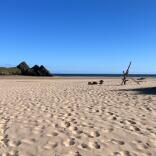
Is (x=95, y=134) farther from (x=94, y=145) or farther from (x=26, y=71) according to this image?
(x=26, y=71)

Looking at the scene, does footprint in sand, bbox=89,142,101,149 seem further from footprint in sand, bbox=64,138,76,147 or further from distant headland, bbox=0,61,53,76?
distant headland, bbox=0,61,53,76

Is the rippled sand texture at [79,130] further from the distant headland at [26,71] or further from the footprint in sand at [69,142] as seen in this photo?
the distant headland at [26,71]

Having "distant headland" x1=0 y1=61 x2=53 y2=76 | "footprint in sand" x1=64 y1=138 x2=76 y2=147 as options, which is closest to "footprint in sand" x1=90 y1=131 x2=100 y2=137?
"footprint in sand" x1=64 y1=138 x2=76 y2=147

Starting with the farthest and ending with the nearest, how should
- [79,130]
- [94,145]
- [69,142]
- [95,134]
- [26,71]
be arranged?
[26,71] < [79,130] < [95,134] < [69,142] < [94,145]

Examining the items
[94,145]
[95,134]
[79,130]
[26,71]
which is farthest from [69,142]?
[26,71]

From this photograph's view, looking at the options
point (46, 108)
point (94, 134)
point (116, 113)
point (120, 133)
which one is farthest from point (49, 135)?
point (46, 108)

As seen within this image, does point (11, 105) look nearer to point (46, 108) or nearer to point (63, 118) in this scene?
point (46, 108)

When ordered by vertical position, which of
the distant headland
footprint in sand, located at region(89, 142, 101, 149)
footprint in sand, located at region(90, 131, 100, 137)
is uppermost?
the distant headland

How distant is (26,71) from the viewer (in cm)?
7819

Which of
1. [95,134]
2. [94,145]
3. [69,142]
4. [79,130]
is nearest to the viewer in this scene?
[94,145]

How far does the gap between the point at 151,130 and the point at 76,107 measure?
4.35m

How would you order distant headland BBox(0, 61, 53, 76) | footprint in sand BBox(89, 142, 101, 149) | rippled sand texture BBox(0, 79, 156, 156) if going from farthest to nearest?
distant headland BBox(0, 61, 53, 76), footprint in sand BBox(89, 142, 101, 149), rippled sand texture BBox(0, 79, 156, 156)

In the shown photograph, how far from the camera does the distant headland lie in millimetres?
75188

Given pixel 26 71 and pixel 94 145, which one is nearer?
pixel 94 145
